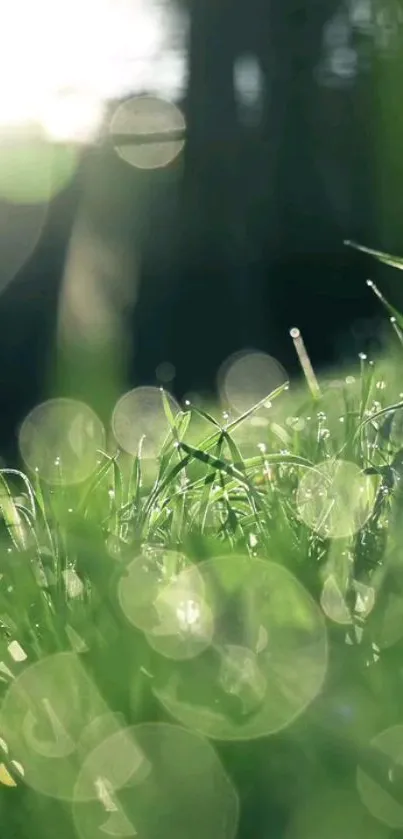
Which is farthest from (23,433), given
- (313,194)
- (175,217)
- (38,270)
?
(313,194)

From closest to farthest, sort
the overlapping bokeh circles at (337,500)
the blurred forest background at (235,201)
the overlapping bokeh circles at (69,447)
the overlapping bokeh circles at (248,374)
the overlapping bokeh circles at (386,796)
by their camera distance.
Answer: the overlapping bokeh circles at (386,796) → the overlapping bokeh circles at (337,500) → the overlapping bokeh circles at (69,447) → the overlapping bokeh circles at (248,374) → the blurred forest background at (235,201)

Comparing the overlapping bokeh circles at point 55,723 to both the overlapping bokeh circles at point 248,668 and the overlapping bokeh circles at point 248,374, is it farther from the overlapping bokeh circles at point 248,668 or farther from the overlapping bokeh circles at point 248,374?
the overlapping bokeh circles at point 248,374

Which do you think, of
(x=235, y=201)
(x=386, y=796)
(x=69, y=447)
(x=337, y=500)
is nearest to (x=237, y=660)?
(x=386, y=796)

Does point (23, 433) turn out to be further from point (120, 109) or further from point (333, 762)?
point (333, 762)

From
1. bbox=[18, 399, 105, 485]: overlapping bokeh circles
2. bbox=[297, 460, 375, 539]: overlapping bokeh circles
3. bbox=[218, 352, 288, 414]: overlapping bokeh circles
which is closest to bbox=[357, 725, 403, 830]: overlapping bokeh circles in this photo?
bbox=[297, 460, 375, 539]: overlapping bokeh circles

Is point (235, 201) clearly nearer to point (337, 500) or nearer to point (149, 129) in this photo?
point (149, 129)

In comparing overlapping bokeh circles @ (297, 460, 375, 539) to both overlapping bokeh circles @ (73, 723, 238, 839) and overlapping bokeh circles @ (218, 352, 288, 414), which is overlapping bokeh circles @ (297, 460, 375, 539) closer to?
overlapping bokeh circles @ (73, 723, 238, 839)

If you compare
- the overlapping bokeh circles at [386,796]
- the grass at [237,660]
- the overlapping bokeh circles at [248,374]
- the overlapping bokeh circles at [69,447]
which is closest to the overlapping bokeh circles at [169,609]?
the grass at [237,660]
